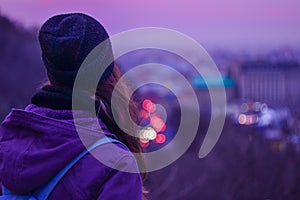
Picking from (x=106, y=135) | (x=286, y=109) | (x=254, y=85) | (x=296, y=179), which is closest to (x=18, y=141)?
(x=106, y=135)

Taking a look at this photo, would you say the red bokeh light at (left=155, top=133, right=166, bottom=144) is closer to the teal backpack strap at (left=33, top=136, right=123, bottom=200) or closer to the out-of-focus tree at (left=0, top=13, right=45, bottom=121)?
the out-of-focus tree at (left=0, top=13, right=45, bottom=121)

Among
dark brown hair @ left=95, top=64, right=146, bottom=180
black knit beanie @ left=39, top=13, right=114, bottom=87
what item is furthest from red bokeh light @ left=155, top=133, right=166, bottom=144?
black knit beanie @ left=39, top=13, right=114, bottom=87

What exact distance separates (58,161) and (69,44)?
316mm

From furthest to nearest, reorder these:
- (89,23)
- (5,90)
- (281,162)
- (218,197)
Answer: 1. (5,90)
2. (281,162)
3. (218,197)
4. (89,23)

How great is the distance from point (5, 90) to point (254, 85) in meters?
31.6

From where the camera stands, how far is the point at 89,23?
5.60 ft

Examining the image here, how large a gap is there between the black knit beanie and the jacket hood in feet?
0.35

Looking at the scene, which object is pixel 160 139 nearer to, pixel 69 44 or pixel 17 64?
pixel 17 64

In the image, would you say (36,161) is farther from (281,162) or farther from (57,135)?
(281,162)

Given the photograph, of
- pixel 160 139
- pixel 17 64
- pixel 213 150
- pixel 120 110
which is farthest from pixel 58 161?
pixel 17 64

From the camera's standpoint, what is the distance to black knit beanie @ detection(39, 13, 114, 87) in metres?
1.66

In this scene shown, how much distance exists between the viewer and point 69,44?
1.66m

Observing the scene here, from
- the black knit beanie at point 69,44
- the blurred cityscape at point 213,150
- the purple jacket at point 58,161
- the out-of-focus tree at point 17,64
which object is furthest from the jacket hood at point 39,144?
the out-of-focus tree at point 17,64

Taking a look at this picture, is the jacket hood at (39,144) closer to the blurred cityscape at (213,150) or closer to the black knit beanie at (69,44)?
the black knit beanie at (69,44)
